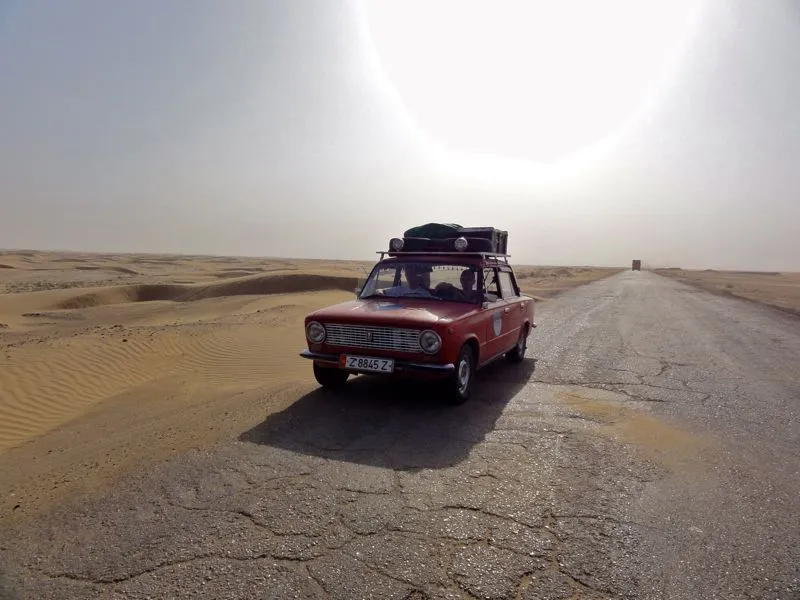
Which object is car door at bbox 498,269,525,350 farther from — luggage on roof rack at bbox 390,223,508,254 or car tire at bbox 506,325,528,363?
luggage on roof rack at bbox 390,223,508,254

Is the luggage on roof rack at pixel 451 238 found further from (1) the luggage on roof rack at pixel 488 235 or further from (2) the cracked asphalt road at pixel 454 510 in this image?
(2) the cracked asphalt road at pixel 454 510

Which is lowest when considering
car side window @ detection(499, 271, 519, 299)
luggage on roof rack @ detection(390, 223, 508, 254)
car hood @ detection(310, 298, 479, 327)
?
car hood @ detection(310, 298, 479, 327)

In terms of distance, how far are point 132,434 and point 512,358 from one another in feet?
19.6

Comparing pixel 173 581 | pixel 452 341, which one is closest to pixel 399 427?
pixel 452 341

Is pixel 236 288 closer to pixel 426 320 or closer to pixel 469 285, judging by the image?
pixel 469 285

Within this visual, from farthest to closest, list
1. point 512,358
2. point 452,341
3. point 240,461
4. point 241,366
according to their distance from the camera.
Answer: point 241,366 < point 512,358 < point 452,341 < point 240,461

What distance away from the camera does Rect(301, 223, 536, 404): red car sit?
5848mm

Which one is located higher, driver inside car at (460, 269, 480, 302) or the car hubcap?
driver inside car at (460, 269, 480, 302)

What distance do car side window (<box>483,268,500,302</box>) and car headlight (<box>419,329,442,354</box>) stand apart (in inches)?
62.3

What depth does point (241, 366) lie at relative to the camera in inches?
387

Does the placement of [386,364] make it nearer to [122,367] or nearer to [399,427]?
[399,427]

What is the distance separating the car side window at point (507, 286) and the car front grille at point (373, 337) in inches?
103

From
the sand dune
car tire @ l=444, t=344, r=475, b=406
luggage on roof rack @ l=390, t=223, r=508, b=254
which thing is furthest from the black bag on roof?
the sand dune

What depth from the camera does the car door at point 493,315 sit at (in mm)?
7039
